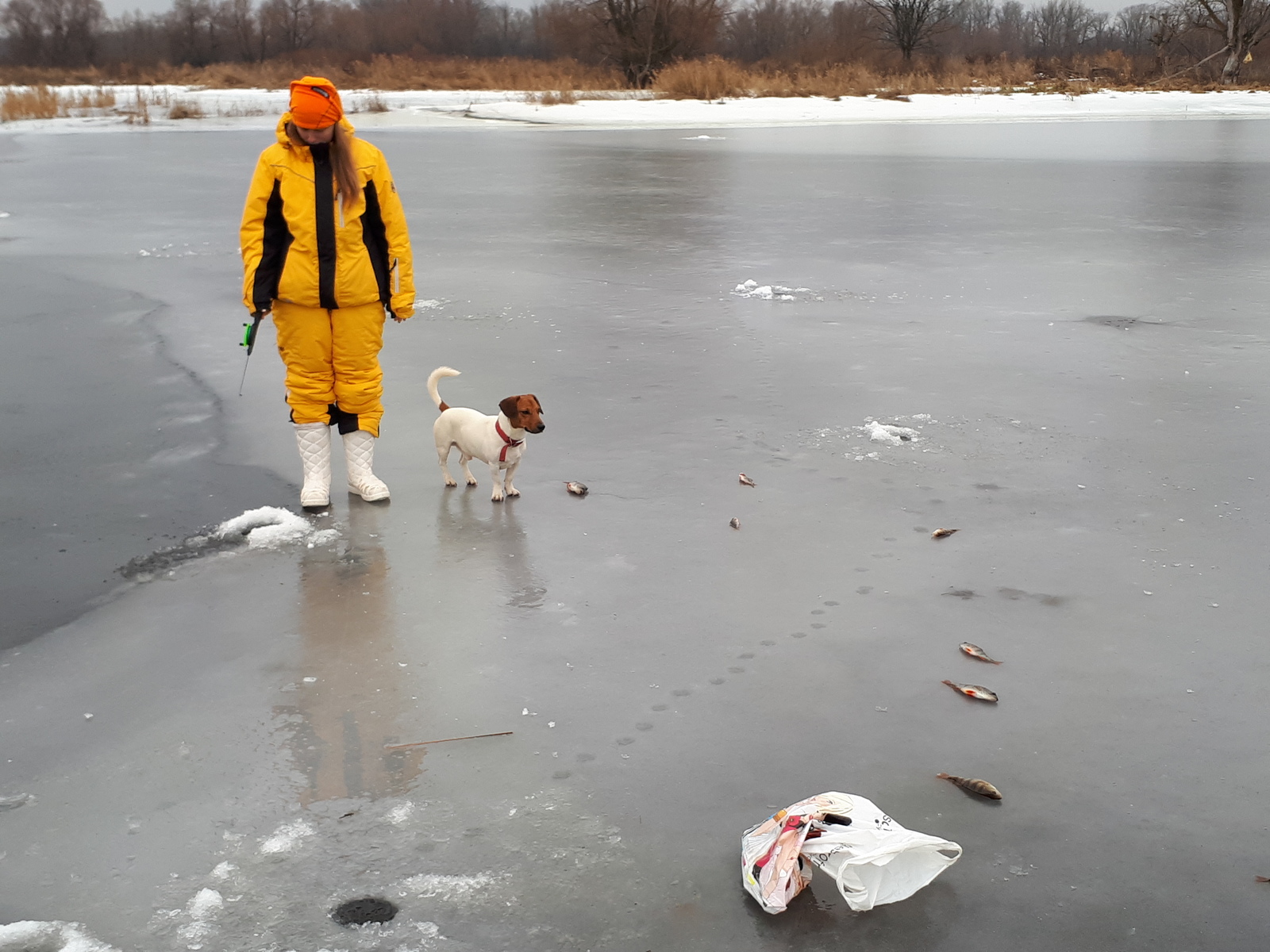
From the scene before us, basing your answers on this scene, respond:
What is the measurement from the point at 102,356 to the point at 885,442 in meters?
4.91

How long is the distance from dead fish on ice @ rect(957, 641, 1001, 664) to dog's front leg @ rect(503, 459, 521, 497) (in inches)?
80.5

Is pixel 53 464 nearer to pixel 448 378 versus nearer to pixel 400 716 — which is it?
pixel 448 378

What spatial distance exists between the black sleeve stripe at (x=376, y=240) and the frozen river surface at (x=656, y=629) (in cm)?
91

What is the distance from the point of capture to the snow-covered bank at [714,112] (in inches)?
1115

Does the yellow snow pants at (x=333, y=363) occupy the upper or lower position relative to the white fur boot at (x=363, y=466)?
upper

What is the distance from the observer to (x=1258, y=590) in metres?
3.92

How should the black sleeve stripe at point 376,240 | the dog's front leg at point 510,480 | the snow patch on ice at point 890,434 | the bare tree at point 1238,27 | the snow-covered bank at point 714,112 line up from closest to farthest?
the black sleeve stripe at point 376,240, the dog's front leg at point 510,480, the snow patch on ice at point 890,434, the snow-covered bank at point 714,112, the bare tree at point 1238,27

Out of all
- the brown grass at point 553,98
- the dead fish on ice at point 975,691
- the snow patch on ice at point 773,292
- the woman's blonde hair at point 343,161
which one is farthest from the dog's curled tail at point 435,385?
the brown grass at point 553,98

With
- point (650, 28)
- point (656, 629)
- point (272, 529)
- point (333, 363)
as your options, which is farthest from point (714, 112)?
point (656, 629)

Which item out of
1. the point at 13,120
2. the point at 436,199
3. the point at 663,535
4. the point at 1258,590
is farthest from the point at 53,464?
the point at 13,120

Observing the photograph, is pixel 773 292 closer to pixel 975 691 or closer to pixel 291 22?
pixel 975 691

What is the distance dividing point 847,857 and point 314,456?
3.16 metres

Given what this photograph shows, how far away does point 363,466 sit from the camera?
495 centimetres

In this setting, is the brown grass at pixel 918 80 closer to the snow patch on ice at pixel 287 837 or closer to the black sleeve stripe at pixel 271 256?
the black sleeve stripe at pixel 271 256
